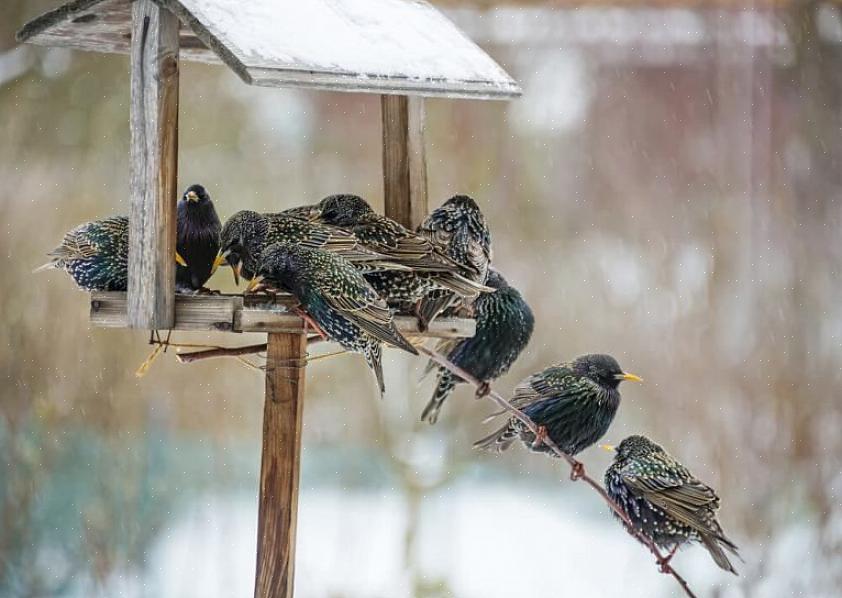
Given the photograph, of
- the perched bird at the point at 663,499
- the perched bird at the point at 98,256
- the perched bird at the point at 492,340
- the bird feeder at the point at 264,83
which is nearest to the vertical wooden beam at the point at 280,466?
the bird feeder at the point at 264,83

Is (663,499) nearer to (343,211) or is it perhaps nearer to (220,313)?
(343,211)

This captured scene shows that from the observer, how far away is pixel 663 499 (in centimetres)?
298

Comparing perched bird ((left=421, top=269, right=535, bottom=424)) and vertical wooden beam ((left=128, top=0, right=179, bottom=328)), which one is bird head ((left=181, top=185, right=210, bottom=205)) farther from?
perched bird ((left=421, top=269, right=535, bottom=424))

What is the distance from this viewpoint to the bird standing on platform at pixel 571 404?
3154mm

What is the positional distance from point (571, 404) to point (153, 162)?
54.3 inches

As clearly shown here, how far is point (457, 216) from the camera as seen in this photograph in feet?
8.77

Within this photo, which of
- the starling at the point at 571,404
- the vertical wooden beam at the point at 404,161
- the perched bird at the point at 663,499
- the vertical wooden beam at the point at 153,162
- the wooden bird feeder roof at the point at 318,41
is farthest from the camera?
the starling at the point at 571,404

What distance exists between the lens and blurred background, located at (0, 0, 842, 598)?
473 cm

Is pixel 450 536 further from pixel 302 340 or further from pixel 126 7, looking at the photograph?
pixel 126 7

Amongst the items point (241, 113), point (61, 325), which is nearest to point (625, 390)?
point (241, 113)

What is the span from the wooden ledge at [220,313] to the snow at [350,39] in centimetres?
49

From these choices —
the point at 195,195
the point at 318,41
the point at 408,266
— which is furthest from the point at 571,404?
the point at 318,41

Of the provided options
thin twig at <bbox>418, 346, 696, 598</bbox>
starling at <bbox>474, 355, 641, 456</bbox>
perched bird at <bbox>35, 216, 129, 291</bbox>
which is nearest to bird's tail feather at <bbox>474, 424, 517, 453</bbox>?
starling at <bbox>474, 355, 641, 456</bbox>

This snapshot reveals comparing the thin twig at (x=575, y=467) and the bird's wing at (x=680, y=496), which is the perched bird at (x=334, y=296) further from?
the bird's wing at (x=680, y=496)
